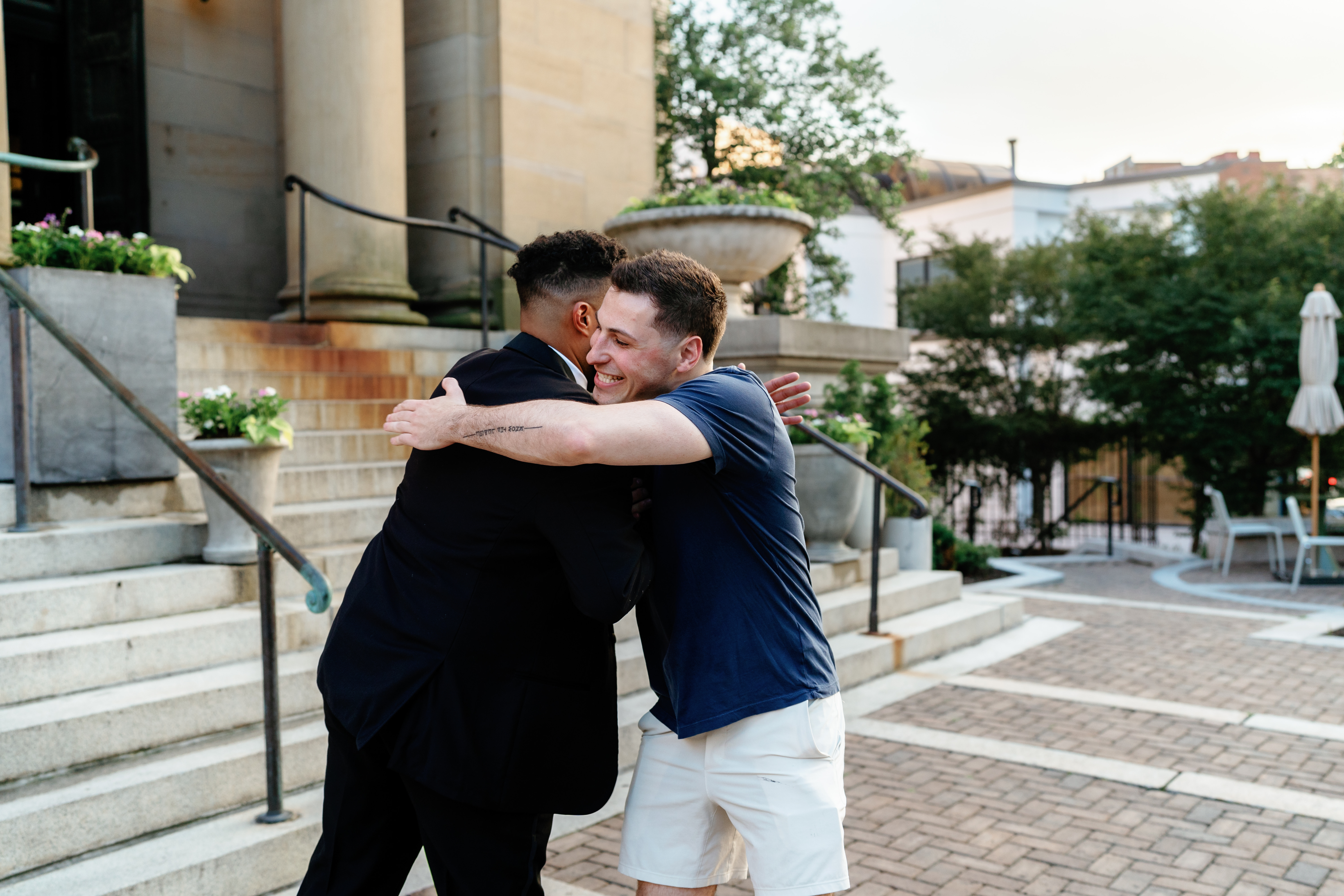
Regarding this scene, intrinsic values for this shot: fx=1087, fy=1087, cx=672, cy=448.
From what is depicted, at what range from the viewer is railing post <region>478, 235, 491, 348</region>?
8477 mm

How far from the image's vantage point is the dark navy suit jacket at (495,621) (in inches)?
83.3

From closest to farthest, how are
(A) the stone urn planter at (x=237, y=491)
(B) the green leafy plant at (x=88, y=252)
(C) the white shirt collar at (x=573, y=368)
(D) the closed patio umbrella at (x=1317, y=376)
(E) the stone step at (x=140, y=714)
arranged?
1. (C) the white shirt collar at (x=573, y=368)
2. (E) the stone step at (x=140, y=714)
3. (A) the stone urn planter at (x=237, y=491)
4. (B) the green leafy plant at (x=88, y=252)
5. (D) the closed patio umbrella at (x=1317, y=376)

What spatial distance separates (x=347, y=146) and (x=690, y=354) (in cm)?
731

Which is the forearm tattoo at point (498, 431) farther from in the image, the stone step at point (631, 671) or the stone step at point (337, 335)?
the stone step at point (337, 335)

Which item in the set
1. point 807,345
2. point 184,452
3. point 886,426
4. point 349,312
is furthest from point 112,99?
point 886,426

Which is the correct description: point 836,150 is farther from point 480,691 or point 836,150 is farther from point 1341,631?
point 480,691

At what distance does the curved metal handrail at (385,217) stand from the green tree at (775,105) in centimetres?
647

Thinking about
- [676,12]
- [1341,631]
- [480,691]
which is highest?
[676,12]

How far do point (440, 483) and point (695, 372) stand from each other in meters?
0.58

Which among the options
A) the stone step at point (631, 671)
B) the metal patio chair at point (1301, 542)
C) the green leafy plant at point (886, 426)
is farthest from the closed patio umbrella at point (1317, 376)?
the stone step at point (631, 671)

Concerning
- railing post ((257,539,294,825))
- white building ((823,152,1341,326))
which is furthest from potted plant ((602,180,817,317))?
white building ((823,152,1341,326))

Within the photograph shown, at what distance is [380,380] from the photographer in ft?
25.6

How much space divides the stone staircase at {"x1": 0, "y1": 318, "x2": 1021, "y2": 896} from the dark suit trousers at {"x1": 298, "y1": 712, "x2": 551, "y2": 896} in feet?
4.30

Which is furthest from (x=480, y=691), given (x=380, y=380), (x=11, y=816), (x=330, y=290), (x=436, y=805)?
(x=330, y=290)
